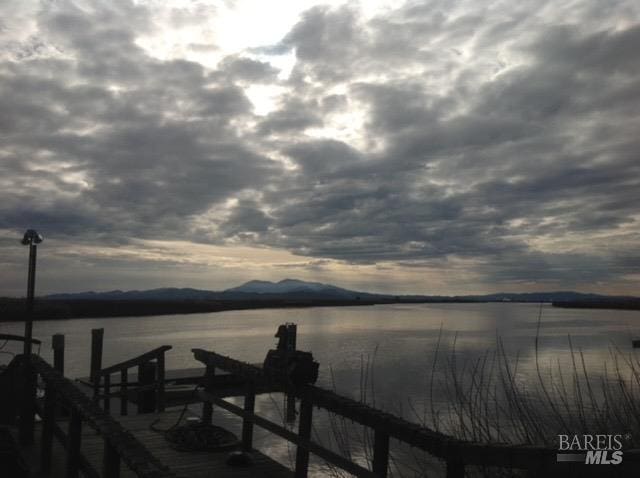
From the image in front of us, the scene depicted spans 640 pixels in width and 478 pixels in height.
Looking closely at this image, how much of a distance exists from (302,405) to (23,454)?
5.46m

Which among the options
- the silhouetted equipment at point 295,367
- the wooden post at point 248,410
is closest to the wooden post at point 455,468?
the silhouetted equipment at point 295,367

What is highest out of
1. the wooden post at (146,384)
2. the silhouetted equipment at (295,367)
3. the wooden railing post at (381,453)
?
the silhouetted equipment at (295,367)

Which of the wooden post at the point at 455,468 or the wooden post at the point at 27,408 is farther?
the wooden post at the point at 27,408

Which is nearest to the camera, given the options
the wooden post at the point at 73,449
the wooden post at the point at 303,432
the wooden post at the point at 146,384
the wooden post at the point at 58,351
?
the wooden post at the point at 73,449

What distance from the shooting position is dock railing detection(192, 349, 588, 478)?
3.70m

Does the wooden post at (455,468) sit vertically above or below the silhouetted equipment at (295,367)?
below

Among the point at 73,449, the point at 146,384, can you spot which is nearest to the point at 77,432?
the point at 73,449

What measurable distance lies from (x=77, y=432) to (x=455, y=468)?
4.47m

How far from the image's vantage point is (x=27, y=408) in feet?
30.2

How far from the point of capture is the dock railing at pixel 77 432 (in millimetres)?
3822

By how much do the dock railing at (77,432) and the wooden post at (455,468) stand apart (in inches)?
78.0

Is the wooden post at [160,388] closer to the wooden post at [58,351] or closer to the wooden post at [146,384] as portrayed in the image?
the wooden post at [146,384]

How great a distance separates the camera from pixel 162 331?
6606 cm

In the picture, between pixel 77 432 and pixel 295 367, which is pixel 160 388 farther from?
pixel 295 367
